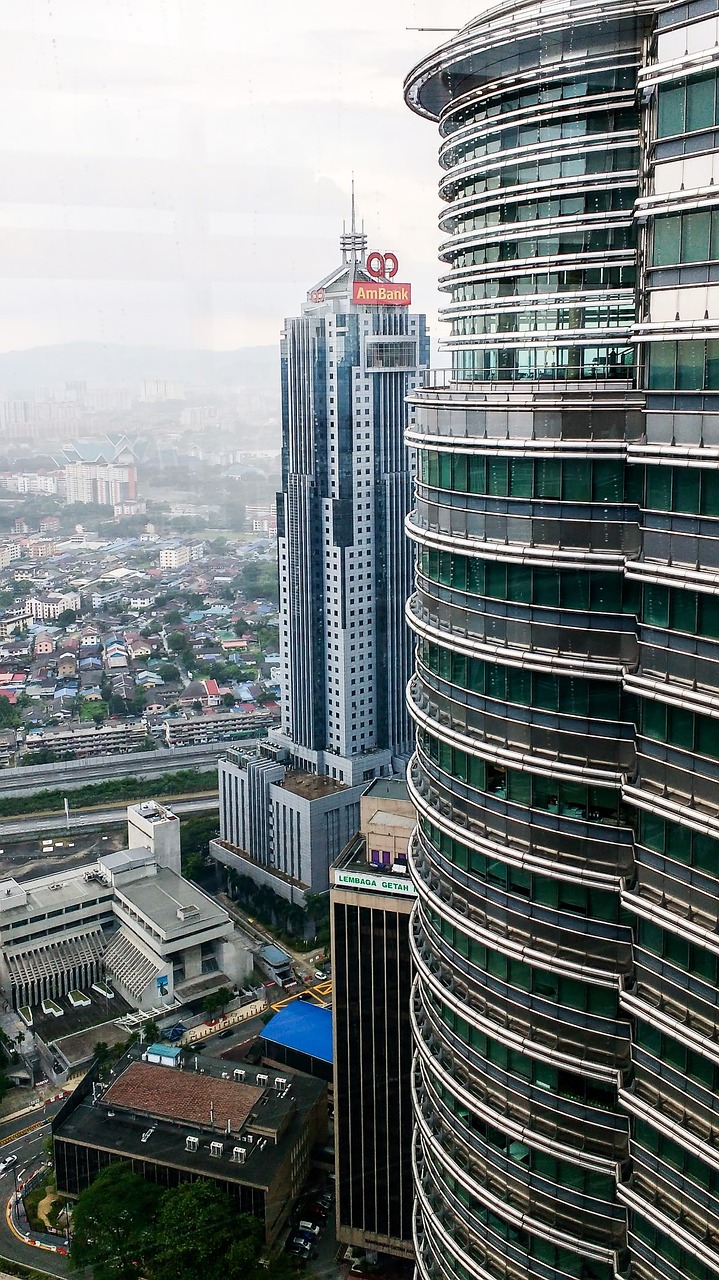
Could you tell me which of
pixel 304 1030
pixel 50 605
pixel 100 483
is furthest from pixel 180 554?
pixel 304 1030

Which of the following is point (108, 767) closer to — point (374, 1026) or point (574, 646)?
point (374, 1026)

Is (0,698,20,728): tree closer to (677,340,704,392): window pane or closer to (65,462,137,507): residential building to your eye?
(65,462,137,507): residential building

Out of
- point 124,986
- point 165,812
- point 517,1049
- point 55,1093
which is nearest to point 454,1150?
point 517,1049

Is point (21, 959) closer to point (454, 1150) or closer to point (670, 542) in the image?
point (454, 1150)

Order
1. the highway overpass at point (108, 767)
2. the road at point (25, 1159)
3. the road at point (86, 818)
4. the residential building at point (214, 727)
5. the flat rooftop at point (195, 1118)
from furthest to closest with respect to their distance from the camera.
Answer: the residential building at point (214, 727), the highway overpass at point (108, 767), the road at point (86, 818), the flat rooftop at point (195, 1118), the road at point (25, 1159)

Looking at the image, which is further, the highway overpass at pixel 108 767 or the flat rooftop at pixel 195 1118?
the highway overpass at pixel 108 767

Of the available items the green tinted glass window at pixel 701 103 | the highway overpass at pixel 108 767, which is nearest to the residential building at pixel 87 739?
the highway overpass at pixel 108 767

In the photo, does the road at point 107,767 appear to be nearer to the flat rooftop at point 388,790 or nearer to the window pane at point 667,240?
the flat rooftop at point 388,790
